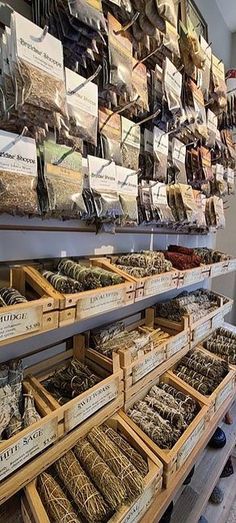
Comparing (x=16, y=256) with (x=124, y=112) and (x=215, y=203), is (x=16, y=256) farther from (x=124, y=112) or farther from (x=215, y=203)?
(x=215, y=203)

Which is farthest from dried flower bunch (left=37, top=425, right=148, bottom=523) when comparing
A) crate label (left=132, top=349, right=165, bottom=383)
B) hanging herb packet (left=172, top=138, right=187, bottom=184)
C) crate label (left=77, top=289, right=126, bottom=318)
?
hanging herb packet (left=172, top=138, right=187, bottom=184)

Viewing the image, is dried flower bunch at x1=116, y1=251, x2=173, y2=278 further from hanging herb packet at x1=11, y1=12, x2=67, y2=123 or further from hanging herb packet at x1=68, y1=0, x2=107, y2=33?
hanging herb packet at x1=68, y1=0, x2=107, y2=33

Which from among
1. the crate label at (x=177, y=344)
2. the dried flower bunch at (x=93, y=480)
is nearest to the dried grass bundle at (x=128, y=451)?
the dried flower bunch at (x=93, y=480)

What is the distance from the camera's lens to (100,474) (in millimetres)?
844

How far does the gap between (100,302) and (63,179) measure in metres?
0.35

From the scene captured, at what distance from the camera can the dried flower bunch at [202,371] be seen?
1416mm

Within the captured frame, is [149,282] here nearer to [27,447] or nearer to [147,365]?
[147,365]

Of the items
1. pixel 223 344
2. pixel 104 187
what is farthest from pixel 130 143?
pixel 223 344

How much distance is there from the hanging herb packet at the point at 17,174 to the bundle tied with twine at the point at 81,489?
0.72 meters

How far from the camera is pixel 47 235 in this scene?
41.2 inches

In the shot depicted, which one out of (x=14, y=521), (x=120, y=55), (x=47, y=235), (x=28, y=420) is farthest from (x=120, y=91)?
(x=14, y=521)

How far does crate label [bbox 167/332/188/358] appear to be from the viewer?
1301mm

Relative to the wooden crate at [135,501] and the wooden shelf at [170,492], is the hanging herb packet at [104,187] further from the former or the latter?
the wooden shelf at [170,492]

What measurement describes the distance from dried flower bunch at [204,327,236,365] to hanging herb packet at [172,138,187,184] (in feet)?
3.28
